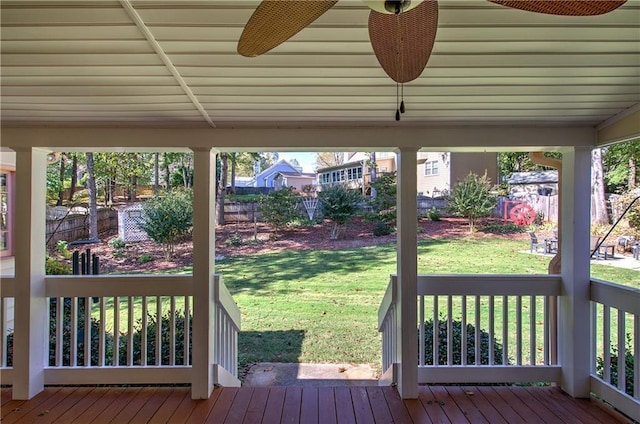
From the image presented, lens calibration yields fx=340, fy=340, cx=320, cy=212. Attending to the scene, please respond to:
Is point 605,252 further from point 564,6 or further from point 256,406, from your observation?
point 564,6

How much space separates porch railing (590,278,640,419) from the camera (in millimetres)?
2416

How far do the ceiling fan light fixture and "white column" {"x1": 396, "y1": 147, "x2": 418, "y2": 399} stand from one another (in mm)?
1810

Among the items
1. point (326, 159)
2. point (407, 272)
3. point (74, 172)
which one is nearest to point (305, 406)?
point (407, 272)

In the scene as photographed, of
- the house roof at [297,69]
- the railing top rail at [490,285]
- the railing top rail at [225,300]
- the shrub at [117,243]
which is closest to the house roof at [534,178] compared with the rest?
the railing top rail at [490,285]

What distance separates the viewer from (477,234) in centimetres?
705

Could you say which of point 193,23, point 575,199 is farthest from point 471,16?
point 575,199

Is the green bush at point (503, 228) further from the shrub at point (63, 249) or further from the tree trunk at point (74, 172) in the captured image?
the tree trunk at point (74, 172)

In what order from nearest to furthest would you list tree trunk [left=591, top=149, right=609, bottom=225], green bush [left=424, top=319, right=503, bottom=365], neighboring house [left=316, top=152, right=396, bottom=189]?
1. green bush [left=424, top=319, right=503, bottom=365]
2. tree trunk [left=591, top=149, right=609, bottom=225]
3. neighboring house [left=316, top=152, right=396, bottom=189]

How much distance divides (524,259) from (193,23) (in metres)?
6.73

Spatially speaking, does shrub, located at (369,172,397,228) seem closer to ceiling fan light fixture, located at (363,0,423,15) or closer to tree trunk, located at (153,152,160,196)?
tree trunk, located at (153,152,160,196)

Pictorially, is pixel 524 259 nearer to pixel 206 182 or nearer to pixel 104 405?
pixel 206 182

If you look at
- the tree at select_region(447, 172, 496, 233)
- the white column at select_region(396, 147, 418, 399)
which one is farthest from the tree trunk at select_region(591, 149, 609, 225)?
the white column at select_region(396, 147, 418, 399)

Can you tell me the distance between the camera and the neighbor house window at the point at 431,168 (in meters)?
10.5

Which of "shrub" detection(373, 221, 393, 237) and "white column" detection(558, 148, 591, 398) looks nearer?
"white column" detection(558, 148, 591, 398)
